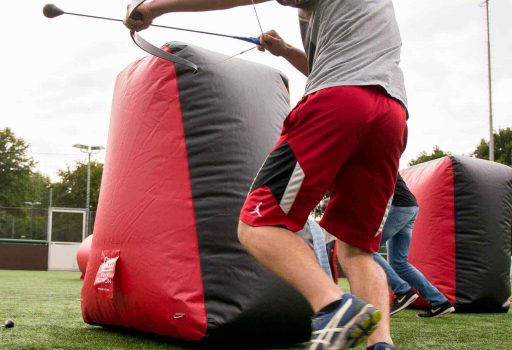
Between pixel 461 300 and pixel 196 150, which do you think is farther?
pixel 461 300

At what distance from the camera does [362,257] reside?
211 cm

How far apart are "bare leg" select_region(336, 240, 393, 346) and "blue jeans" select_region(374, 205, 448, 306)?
2233 mm

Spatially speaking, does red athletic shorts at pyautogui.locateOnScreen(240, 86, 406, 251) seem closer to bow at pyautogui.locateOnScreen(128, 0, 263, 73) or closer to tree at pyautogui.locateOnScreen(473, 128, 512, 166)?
bow at pyautogui.locateOnScreen(128, 0, 263, 73)

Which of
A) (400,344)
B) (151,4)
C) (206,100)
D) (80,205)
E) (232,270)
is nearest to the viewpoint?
(151,4)

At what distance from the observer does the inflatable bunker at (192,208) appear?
8.15 feet

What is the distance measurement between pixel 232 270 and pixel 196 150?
1.78ft

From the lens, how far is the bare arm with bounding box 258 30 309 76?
2.33 meters

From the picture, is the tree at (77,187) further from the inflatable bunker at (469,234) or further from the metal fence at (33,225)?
the inflatable bunker at (469,234)

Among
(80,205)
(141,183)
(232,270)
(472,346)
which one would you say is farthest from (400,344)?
(80,205)

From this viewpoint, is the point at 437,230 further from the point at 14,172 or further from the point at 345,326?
the point at 14,172

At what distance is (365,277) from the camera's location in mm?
2094

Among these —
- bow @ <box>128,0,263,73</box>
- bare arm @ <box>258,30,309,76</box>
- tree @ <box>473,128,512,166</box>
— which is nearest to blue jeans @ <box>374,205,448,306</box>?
bow @ <box>128,0,263,73</box>

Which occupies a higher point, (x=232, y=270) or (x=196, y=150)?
(x=196, y=150)

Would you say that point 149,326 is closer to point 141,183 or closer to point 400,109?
point 141,183
